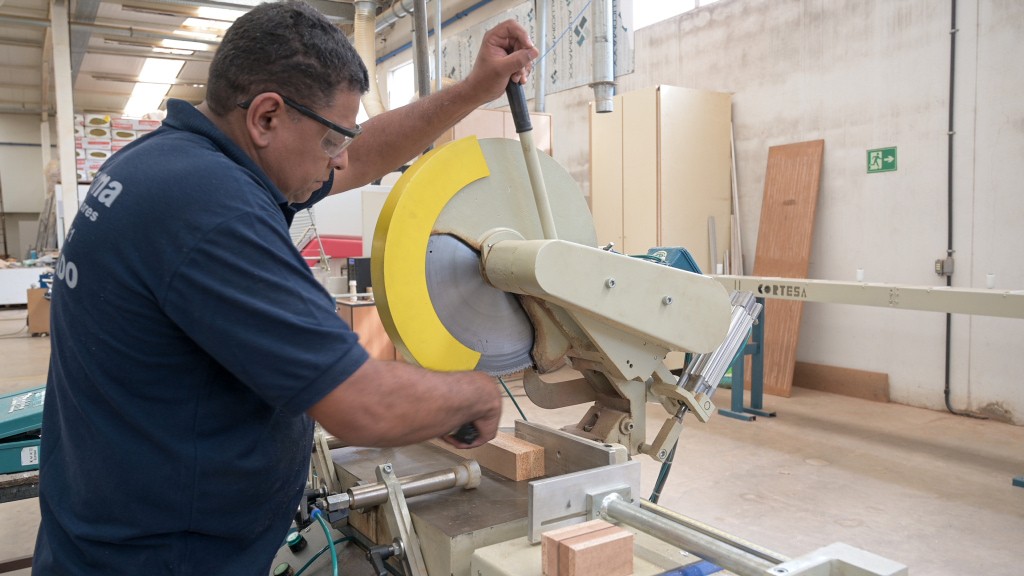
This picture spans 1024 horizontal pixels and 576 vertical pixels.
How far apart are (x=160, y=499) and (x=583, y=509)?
1.69 feet

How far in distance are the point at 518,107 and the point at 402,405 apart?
60cm

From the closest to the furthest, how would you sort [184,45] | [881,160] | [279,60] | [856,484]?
[279,60], [856,484], [881,160], [184,45]

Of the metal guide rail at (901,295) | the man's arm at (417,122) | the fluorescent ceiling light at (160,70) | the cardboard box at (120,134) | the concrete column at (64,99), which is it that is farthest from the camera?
the fluorescent ceiling light at (160,70)

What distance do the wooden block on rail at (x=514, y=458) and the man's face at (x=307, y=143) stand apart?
514 mm

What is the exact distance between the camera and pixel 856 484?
9.05ft

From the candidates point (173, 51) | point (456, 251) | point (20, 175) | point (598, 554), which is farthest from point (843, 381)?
point (20, 175)

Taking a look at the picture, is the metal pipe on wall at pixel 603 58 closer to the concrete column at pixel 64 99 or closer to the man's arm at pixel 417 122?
the man's arm at pixel 417 122

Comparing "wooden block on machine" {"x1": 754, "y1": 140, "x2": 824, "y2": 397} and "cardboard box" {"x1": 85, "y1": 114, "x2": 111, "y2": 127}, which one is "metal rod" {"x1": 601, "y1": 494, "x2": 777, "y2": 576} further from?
"cardboard box" {"x1": 85, "y1": 114, "x2": 111, "y2": 127}

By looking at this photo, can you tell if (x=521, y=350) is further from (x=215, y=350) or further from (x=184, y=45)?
(x=184, y=45)

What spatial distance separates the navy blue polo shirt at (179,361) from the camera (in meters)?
0.68

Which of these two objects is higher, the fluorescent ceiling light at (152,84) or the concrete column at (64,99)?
the fluorescent ceiling light at (152,84)

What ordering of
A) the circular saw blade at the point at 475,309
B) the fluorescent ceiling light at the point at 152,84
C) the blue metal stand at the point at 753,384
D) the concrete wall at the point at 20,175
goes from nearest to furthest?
1. the circular saw blade at the point at 475,309
2. the blue metal stand at the point at 753,384
3. the fluorescent ceiling light at the point at 152,84
4. the concrete wall at the point at 20,175

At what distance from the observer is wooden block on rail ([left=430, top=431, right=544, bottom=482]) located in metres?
1.16

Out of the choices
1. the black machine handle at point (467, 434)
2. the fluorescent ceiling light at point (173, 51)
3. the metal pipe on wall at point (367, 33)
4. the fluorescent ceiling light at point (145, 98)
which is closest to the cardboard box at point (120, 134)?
the fluorescent ceiling light at point (173, 51)
